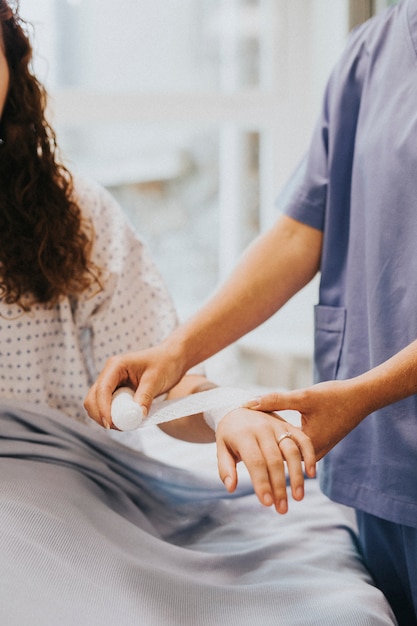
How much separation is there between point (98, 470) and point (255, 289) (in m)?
0.33

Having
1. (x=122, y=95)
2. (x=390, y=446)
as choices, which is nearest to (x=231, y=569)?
(x=390, y=446)

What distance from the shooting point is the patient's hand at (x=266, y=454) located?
2.26ft

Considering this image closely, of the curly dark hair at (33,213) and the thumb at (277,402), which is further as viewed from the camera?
the curly dark hair at (33,213)

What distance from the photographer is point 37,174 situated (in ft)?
3.82

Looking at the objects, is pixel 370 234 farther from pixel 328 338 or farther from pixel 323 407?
pixel 323 407

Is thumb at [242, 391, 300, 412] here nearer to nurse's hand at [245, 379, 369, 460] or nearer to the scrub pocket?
nurse's hand at [245, 379, 369, 460]

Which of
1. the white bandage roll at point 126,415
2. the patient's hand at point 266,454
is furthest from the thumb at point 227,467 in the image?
the white bandage roll at point 126,415

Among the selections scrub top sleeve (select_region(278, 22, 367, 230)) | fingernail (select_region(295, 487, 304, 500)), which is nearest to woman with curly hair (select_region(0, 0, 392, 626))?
fingernail (select_region(295, 487, 304, 500))

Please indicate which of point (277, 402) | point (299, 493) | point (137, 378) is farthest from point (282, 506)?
point (137, 378)

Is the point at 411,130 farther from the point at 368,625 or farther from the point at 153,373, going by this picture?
the point at 368,625

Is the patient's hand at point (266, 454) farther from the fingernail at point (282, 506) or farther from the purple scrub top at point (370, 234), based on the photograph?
the purple scrub top at point (370, 234)

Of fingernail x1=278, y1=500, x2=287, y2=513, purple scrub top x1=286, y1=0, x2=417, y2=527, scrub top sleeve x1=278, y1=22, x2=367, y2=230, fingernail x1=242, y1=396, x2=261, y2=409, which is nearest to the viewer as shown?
fingernail x1=278, y1=500, x2=287, y2=513

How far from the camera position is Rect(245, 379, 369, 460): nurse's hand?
765 millimetres

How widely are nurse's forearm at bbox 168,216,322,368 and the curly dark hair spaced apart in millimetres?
220
